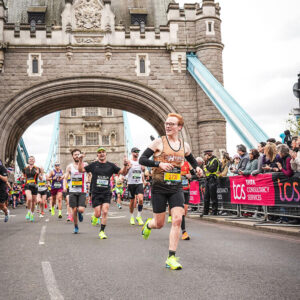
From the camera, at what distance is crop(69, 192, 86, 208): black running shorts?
9662 mm

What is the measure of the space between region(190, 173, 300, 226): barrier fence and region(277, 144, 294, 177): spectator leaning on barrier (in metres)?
0.15

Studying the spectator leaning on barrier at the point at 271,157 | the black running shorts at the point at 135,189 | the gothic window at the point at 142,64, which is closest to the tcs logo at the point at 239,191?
the spectator leaning on barrier at the point at 271,157

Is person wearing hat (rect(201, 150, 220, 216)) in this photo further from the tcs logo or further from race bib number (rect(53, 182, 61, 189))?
race bib number (rect(53, 182, 61, 189))

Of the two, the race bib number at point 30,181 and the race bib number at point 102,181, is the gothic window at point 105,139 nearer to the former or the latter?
the race bib number at point 30,181

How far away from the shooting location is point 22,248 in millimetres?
7043

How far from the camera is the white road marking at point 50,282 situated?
3965mm

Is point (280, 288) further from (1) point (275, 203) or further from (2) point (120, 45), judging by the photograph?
(2) point (120, 45)

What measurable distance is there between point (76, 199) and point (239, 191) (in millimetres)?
4160

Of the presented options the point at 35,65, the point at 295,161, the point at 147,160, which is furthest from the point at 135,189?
the point at 35,65

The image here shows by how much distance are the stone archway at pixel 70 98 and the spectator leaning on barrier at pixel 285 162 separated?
16.2 meters

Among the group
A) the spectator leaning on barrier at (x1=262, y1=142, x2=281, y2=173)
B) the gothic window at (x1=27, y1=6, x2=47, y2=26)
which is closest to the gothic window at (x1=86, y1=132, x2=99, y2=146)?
the gothic window at (x1=27, y1=6, x2=47, y2=26)

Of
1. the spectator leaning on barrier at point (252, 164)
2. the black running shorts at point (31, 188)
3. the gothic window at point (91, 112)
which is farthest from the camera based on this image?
the gothic window at point (91, 112)

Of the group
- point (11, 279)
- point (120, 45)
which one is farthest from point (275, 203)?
point (120, 45)

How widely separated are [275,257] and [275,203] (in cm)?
389
